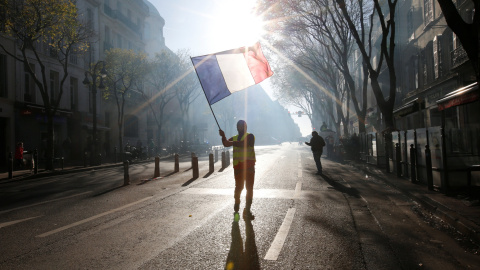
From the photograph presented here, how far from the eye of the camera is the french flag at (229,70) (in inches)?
319

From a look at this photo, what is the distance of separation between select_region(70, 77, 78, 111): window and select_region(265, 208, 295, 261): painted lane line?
2741 centimetres

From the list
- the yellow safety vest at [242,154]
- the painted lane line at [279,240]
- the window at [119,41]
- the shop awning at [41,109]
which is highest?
the window at [119,41]

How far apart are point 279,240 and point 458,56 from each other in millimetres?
16866

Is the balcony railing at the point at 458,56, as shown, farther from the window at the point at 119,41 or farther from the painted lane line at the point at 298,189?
the window at the point at 119,41

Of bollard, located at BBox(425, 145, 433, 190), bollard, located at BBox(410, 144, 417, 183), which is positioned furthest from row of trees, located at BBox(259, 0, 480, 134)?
bollard, located at BBox(410, 144, 417, 183)

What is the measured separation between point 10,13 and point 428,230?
60.9ft

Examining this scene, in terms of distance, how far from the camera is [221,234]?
212 inches

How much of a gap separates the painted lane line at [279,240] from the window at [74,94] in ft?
89.9

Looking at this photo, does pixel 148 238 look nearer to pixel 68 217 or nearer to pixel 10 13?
pixel 68 217

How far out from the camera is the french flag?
8.10m

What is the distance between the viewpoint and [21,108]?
931 inches

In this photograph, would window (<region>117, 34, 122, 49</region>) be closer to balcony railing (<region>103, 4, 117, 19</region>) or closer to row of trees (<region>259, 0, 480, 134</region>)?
balcony railing (<region>103, 4, 117, 19</region>)

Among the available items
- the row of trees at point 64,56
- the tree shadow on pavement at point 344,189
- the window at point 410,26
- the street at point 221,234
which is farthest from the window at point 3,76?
the window at point 410,26

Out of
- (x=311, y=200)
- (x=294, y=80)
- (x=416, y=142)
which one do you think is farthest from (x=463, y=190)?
(x=294, y=80)
